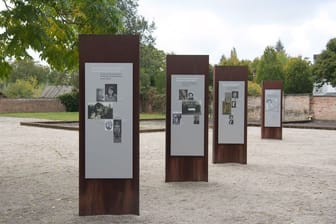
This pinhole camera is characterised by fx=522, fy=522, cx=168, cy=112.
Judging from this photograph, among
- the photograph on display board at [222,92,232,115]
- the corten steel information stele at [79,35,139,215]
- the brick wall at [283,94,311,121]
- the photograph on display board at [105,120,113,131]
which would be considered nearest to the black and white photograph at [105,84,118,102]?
the corten steel information stele at [79,35,139,215]

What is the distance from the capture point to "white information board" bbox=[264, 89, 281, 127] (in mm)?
20500

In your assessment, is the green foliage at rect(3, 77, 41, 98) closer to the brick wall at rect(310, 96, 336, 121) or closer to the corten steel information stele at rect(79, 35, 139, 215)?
the brick wall at rect(310, 96, 336, 121)

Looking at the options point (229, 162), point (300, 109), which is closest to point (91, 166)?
point (229, 162)

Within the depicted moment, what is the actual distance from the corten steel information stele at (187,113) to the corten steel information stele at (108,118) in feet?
9.32

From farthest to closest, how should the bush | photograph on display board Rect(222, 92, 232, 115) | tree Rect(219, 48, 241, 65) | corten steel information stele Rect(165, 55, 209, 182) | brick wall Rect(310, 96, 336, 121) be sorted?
1. tree Rect(219, 48, 241, 65)
2. the bush
3. brick wall Rect(310, 96, 336, 121)
4. photograph on display board Rect(222, 92, 232, 115)
5. corten steel information stele Rect(165, 55, 209, 182)

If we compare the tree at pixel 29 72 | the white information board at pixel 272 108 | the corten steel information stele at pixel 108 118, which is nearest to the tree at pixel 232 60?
the tree at pixel 29 72

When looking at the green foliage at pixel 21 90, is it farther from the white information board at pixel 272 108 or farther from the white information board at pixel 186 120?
the white information board at pixel 186 120

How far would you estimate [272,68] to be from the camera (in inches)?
1879

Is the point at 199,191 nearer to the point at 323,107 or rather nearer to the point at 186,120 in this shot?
the point at 186,120

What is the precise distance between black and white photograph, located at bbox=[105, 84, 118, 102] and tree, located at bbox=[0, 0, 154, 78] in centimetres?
228

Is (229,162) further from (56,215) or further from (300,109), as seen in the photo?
(300,109)

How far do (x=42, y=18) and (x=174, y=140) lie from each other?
10.5ft

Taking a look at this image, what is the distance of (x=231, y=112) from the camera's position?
41.3 ft

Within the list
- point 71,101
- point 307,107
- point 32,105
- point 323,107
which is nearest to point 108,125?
point 323,107
